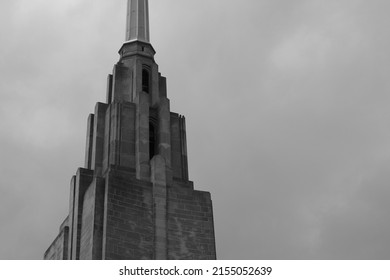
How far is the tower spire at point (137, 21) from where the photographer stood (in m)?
43.2

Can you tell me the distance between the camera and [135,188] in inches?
1334

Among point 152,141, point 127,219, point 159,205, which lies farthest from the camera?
point 152,141

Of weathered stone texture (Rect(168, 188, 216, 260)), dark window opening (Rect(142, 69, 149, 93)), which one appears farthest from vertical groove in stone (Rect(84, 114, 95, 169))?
Result: weathered stone texture (Rect(168, 188, 216, 260))

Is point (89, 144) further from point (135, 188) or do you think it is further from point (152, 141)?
point (135, 188)

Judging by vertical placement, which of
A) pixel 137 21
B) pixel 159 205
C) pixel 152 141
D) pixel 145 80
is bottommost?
pixel 159 205

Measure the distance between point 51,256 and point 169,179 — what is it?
24.2 feet

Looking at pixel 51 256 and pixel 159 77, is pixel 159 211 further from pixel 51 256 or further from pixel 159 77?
pixel 159 77

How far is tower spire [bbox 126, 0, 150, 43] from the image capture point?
4322cm

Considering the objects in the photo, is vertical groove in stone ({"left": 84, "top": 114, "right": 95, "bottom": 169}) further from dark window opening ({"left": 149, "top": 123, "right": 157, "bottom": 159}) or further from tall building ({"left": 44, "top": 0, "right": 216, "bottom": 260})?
dark window opening ({"left": 149, "top": 123, "right": 157, "bottom": 159})

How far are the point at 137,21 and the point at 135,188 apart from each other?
535 inches

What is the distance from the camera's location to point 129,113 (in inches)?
1483

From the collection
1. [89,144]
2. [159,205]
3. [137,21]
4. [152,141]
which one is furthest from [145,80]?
[159,205]
